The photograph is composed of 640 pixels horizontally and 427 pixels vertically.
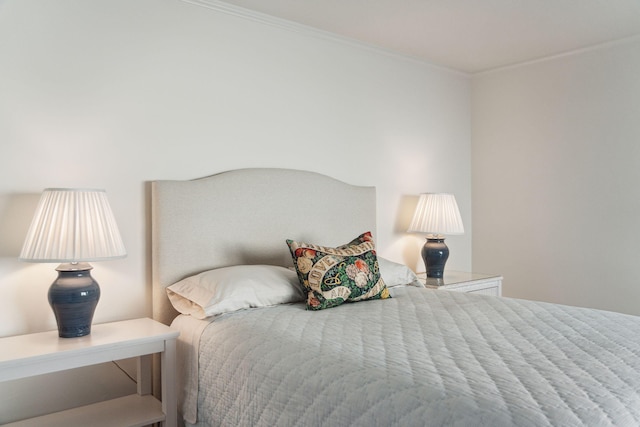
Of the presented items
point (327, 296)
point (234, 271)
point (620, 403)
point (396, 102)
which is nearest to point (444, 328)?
point (327, 296)

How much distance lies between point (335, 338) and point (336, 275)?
0.60 m

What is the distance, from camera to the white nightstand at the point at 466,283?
3254 mm

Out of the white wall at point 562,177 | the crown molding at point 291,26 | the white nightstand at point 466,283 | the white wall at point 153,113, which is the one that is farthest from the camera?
the white wall at point 562,177

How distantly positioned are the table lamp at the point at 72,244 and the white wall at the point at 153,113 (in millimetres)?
A: 257

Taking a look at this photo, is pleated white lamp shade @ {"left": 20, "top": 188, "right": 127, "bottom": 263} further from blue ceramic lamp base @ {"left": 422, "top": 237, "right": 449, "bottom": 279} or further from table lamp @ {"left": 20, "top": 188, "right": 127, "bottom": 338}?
blue ceramic lamp base @ {"left": 422, "top": 237, "right": 449, "bottom": 279}

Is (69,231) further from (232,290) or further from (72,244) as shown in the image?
(232,290)

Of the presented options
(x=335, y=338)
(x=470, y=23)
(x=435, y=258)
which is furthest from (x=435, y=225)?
(x=335, y=338)

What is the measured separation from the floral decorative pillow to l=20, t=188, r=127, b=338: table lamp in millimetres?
818

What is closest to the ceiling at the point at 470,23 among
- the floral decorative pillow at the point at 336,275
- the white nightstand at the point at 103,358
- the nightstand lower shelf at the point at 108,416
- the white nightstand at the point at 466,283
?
the floral decorative pillow at the point at 336,275

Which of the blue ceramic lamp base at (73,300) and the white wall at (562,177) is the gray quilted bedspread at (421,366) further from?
the white wall at (562,177)

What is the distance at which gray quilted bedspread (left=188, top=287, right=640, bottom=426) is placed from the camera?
1210mm

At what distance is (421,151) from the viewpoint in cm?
390

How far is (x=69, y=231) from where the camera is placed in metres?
1.94

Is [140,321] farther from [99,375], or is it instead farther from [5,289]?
[5,289]
